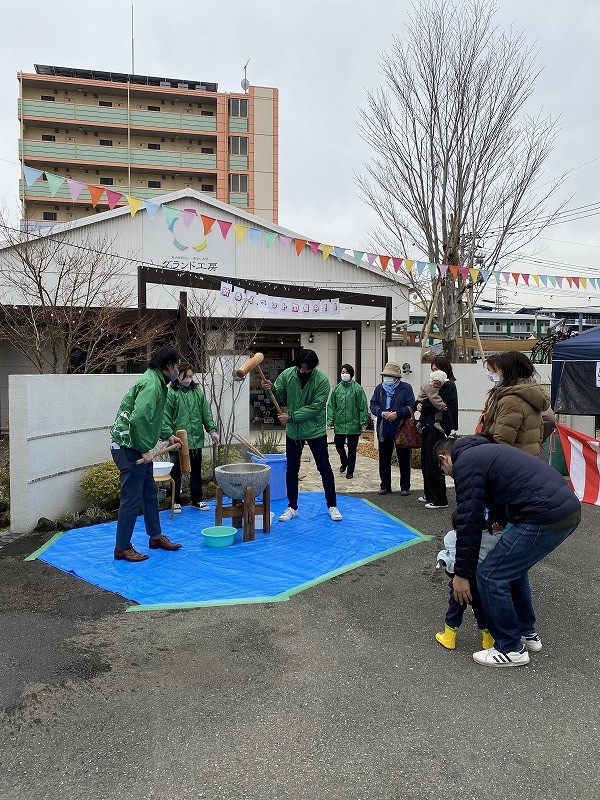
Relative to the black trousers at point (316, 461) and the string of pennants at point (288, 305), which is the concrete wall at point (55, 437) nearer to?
the black trousers at point (316, 461)

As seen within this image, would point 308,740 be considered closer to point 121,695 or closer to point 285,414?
point 121,695

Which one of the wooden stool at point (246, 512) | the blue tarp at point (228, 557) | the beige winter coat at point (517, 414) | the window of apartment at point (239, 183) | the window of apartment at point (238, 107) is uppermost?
the window of apartment at point (238, 107)

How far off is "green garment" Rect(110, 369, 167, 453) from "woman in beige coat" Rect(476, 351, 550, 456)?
103 inches

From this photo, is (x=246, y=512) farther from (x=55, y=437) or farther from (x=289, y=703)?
(x=289, y=703)

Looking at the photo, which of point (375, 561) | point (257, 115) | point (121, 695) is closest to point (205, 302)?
point (375, 561)

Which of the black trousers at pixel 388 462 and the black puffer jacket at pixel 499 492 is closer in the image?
the black puffer jacket at pixel 499 492

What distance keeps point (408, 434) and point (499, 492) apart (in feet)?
14.5

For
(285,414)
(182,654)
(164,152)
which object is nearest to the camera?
(182,654)

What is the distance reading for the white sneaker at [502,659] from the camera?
3119 mm

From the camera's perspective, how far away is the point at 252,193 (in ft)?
118

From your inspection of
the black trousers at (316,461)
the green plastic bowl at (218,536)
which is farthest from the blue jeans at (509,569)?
the black trousers at (316,461)

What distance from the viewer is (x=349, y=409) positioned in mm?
8875

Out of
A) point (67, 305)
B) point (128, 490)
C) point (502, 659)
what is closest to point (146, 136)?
point (67, 305)

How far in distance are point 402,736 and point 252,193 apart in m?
36.5
